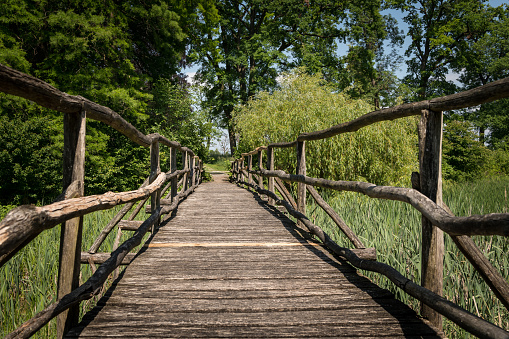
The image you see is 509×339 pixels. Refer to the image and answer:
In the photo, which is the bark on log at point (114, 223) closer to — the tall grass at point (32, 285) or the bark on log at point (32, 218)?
the tall grass at point (32, 285)

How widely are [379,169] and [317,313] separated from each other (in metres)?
8.75

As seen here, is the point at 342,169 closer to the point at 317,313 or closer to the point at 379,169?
the point at 379,169

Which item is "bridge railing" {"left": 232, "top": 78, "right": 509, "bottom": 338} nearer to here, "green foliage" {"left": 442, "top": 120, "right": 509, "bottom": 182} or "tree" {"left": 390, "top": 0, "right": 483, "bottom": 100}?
"green foliage" {"left": 442, "top": 120, "right": 509, "bottom": 182}

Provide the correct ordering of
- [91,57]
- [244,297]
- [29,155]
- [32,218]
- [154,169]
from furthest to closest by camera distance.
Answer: [91,57]
[29,155]
[154,169]
[244,297]
[32,218]

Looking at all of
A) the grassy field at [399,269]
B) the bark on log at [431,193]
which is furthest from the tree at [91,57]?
the bark on log at [431,193]

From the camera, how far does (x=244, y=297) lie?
2316 mm

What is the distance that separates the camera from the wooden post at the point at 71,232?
1.92 m

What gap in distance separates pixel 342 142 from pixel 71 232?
8.61m

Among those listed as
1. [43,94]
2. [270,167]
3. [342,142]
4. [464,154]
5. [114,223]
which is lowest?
[114,223]

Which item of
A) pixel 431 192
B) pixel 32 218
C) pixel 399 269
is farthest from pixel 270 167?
pixel 32 218

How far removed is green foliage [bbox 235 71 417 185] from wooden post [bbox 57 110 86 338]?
25.8 feet

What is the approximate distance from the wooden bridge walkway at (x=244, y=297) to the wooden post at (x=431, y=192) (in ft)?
0.77

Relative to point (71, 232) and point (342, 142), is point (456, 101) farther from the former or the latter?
point (342, 142)

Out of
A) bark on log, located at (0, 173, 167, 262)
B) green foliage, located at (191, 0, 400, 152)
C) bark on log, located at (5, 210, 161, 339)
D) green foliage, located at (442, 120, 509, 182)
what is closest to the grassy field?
bark on log, located at (5, 210, 161, 339)
